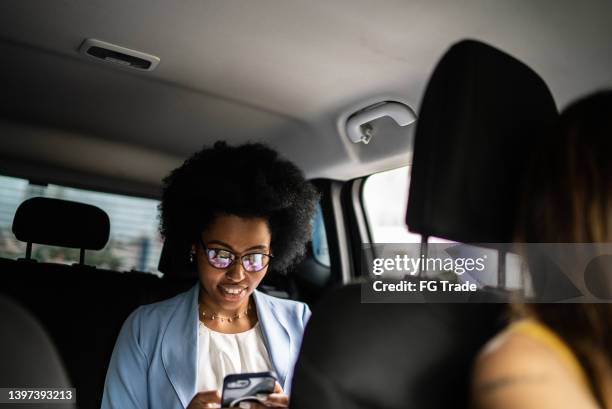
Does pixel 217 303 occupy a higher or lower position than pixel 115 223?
lower

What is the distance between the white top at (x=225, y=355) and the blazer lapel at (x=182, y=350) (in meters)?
0.04

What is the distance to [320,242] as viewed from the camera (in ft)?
10.2

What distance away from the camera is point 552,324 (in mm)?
925

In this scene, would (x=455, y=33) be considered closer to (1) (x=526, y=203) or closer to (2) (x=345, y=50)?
(2) (x=345, y=50)

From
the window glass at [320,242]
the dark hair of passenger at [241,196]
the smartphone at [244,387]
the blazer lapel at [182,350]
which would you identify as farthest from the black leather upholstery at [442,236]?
the window glass at [320,242]

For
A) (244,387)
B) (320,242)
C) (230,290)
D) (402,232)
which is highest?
(320,242)

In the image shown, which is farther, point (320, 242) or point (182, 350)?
point (320, 242)

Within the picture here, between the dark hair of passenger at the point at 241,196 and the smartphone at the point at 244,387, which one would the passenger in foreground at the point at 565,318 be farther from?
the dark hair of passenger at the point at 241,196

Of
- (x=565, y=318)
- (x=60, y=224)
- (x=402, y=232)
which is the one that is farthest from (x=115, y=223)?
(x=565, y=318)

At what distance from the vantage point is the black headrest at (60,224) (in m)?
2.21

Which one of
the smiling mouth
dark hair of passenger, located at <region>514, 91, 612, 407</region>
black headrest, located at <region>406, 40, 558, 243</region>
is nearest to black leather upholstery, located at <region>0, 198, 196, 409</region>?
the smiling mouth

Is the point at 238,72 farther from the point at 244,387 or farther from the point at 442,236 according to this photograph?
the point at 442,236

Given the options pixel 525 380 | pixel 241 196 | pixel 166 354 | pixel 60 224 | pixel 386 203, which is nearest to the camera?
pixel 525 380

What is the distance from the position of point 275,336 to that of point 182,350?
0.94 feet
